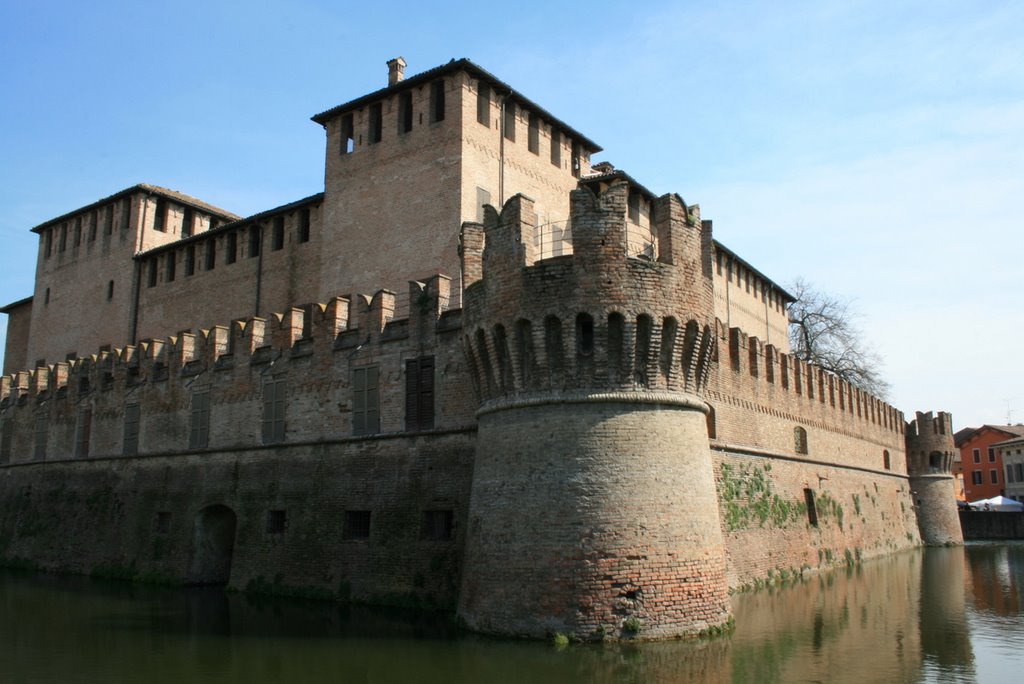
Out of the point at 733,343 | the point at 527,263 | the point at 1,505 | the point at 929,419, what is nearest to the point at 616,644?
the point at 527,263

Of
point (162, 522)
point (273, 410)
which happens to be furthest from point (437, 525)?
point (162, 522)

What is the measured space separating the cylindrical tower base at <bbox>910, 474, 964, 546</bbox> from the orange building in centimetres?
3346

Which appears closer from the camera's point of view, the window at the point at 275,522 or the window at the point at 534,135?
the window at the point at 275,522

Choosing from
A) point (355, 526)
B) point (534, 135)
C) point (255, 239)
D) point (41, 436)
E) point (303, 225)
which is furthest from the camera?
point (255, 239)

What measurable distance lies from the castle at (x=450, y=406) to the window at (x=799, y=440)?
0.27 m

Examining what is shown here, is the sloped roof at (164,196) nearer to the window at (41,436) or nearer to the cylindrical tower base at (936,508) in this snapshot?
the window at (41,436)

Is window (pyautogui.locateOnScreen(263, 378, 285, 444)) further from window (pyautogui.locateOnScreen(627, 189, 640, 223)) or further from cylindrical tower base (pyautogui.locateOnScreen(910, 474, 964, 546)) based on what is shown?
cylindrical tower base (pyautogui.locateOnScreen(910, 474, 964, 546))

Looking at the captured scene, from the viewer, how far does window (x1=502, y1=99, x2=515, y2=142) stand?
27234 mm

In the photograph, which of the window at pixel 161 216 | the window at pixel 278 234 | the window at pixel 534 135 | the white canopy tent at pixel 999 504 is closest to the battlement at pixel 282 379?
the window at pixel 278 234

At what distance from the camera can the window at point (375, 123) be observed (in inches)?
1097

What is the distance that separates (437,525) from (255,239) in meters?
17.3

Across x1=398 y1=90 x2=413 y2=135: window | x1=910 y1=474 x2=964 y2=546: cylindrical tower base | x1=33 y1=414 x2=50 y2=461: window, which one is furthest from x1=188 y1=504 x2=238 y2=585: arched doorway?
x1=910 y1=474 x2=964 y2=546: cylindrical tower base

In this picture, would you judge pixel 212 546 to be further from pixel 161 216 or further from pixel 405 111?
pixel 161 216

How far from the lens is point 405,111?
27.2 meters
